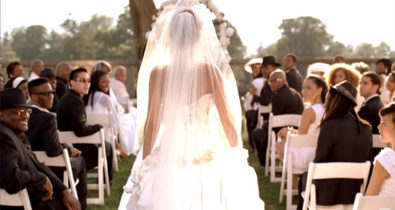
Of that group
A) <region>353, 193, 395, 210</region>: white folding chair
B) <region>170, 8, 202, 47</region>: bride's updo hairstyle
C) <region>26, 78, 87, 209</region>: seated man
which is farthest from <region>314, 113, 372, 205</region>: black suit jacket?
<region>26, 78, 87, 209</region>: seated man

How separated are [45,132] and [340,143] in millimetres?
2629

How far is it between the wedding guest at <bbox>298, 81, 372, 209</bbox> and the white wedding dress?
4.05 ft

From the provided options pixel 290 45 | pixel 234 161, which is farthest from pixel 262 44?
pixel 234 161

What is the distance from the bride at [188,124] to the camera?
3941 millimetres

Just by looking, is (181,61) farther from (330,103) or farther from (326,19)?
(326,19)

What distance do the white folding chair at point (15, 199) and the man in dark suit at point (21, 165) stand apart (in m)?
0.03

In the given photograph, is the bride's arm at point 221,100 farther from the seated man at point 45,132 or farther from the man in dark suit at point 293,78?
the man in dark suit at point 293,78

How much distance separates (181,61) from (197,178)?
821 mm

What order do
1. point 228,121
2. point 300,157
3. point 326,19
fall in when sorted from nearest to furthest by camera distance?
point 228,121, point 300,157, point 326,19

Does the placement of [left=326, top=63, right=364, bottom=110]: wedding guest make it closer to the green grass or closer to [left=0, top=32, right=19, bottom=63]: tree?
the green grass

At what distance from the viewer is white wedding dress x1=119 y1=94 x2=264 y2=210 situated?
400 cm

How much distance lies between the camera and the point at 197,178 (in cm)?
404

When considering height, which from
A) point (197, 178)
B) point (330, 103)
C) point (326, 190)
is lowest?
point (326, 190)

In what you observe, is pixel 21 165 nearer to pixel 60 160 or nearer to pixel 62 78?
pixel 60 160
